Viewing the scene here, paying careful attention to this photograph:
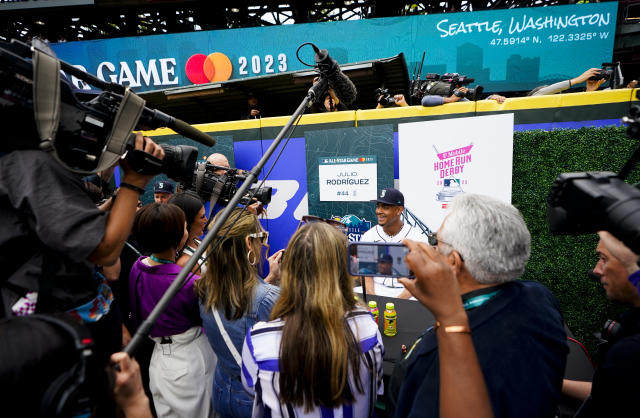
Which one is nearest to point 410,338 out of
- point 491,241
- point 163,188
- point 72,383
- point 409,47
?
point 491,241

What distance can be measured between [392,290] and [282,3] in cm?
1315

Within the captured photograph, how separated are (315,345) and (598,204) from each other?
3.63 feet

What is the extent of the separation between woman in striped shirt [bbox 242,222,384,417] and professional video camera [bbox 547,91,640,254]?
89 centimetres

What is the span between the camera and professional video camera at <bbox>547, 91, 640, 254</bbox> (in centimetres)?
82

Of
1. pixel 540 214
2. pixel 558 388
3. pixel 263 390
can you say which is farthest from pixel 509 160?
pixel 263 390

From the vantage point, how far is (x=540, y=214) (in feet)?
12.0

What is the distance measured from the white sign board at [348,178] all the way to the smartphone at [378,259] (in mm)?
2961

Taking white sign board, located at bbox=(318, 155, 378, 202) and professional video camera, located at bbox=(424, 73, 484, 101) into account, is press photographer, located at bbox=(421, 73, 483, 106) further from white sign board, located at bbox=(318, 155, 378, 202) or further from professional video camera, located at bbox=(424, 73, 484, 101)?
white sign board, located at bbox=(318, 155, 378, 202)

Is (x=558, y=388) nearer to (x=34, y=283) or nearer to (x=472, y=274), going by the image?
A: (x=472, y=274)

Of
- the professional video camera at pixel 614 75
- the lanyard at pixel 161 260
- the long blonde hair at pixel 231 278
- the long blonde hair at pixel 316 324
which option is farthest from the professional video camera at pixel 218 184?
the professional video camera at pixel 614 75

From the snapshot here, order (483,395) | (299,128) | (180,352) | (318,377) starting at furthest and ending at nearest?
(299,128) → (180,352) → (318,377) → (483,395)

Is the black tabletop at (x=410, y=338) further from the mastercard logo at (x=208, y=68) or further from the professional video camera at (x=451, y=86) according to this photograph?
the mastercard logo at (x=208, y=68)

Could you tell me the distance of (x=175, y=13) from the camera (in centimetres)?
1269

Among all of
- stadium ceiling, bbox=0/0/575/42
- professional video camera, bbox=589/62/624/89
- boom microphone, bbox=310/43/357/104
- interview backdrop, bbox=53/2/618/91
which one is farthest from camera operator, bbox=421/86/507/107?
stadium ceiling, bbox=0/0/575/42
